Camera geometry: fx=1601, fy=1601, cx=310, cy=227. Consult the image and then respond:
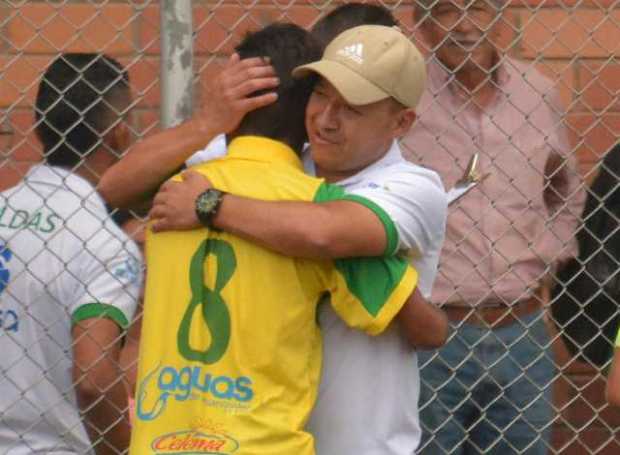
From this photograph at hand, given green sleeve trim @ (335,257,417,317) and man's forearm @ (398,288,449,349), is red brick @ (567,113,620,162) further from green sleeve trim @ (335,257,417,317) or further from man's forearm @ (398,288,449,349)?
green sleeve trim @ (335,257,417,317)

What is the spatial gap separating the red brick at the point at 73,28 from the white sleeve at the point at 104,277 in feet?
3.37

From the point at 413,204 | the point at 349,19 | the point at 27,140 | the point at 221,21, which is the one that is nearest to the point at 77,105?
the point at 27,140

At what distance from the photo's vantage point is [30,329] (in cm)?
385

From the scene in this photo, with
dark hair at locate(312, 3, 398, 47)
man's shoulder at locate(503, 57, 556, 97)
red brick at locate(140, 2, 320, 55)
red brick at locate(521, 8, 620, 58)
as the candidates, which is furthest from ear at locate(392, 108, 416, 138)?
red brick at locate(521, 8, 620, 58)

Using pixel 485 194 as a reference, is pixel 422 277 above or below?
above

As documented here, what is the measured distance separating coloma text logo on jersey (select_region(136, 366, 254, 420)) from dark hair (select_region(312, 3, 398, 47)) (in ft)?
3.52

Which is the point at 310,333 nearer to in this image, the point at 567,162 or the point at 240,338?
the point at 240,338

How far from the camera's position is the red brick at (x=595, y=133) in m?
5.00

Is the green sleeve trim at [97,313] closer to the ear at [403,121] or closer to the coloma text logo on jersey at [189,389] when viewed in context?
the coloma text logo on jersey at [189,389]

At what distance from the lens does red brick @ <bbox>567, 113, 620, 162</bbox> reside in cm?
500

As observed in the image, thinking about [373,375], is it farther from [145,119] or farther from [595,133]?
[595,133]

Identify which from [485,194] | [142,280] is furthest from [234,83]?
[485,194]

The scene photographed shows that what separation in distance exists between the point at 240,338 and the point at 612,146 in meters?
2.34

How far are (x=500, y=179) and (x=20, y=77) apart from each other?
146 cm
